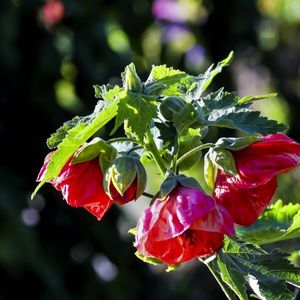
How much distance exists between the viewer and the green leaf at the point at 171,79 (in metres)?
0.86

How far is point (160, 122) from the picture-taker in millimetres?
859

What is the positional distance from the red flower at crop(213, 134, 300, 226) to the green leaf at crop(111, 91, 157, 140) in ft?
0.26

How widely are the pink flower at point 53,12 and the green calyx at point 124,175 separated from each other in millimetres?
2039

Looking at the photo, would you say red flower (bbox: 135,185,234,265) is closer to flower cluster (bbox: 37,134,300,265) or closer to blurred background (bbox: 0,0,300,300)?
flower cluster (bbox: 37,134,300,265)

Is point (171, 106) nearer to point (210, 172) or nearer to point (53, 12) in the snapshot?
point (210, 172)

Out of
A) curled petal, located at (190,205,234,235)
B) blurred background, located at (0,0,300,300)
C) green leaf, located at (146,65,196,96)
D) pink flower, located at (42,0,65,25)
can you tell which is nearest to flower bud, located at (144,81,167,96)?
green leaf, located at (146,65,196,96)

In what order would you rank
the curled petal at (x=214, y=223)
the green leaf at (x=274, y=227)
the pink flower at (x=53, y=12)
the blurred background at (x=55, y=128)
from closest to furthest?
the curled petal at (x=214, y=223), the green leaf at (x=274, y=227), the blurred background at (x=55, y=128), the pink flower at (x=53, y=12)

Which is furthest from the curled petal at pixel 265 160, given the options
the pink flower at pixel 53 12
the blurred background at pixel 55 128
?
the pink flower at pixel 53 12

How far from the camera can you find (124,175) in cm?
82

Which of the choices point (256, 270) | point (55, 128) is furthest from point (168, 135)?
point (55, 128)

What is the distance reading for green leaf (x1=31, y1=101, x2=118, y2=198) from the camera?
0.82m

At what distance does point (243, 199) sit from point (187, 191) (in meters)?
0.05

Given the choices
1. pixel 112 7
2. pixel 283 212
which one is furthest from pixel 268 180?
pixel 112 7

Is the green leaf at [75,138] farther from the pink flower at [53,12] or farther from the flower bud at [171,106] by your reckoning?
the pink flower at [53,12]
